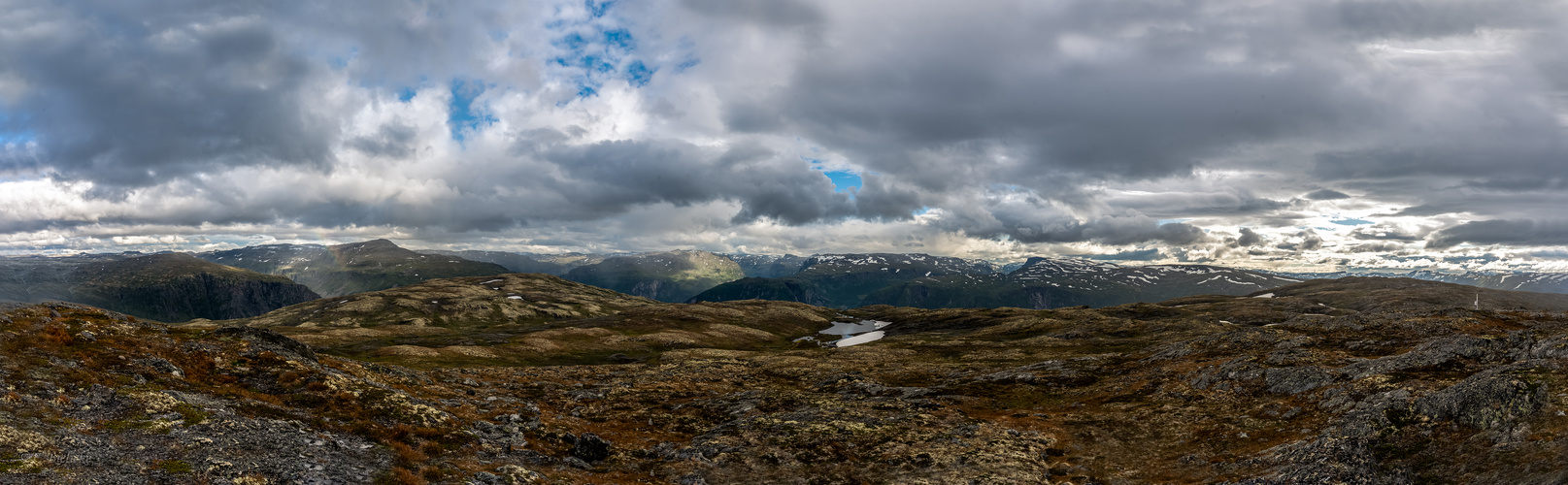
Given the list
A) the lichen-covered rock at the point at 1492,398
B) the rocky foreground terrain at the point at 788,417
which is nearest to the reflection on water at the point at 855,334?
the rocky foreground terrain at the point at 788,417

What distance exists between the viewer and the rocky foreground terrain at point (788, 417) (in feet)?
77.2

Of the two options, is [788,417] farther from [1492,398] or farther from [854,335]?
[854,335]

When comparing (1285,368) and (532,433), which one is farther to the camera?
(1285,368)

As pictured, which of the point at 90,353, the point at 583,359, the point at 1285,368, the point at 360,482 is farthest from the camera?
the point at 583,359

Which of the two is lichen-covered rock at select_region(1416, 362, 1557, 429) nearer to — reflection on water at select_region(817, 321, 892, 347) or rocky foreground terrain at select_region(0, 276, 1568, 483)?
rocky foreground terrain at select_region(0, 276, 1568, 483)

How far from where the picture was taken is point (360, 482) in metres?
23.3

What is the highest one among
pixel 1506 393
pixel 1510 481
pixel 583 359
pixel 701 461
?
pixel 1506 393

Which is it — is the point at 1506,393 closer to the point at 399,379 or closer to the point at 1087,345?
the point at 399,379

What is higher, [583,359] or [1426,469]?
[1426,469]

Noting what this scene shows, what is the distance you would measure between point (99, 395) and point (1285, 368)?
7157 cm

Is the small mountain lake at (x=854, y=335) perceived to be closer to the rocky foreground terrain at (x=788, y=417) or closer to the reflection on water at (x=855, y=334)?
the reflection on water at (x=855, y=334)

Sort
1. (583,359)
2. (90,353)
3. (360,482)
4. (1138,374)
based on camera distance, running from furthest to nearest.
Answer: (583,359), (1138,374), (90,353), (360,482)

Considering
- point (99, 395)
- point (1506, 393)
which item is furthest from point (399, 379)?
point (1506, 393)

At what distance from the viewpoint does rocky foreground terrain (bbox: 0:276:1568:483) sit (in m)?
23.5
